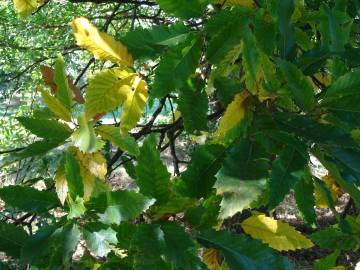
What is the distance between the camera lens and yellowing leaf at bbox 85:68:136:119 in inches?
35.6

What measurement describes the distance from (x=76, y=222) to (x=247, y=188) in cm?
31

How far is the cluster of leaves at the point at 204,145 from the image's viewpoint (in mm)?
716

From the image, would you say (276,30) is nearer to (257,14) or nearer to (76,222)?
(257,14)

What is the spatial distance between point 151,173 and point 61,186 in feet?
1.09

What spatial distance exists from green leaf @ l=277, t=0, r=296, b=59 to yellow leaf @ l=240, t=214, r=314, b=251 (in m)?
0.41

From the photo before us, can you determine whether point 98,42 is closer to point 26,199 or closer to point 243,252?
point 26,199

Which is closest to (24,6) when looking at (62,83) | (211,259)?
(62,83)

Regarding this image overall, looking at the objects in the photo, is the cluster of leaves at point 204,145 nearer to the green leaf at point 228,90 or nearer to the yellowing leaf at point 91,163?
the green leaf at point 228,90

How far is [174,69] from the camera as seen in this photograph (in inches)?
31.3

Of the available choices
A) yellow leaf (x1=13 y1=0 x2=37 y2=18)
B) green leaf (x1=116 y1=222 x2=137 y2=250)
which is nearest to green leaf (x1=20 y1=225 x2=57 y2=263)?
green leaf (x1=116 y1=222 x2=137 y2=250)

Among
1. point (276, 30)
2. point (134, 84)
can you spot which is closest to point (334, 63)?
point (276, 30)

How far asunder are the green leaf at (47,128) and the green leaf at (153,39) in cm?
26

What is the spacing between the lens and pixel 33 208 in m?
0.84

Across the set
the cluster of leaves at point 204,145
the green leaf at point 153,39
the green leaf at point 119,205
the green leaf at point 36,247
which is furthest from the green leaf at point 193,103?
the green leaf at point 36,247
